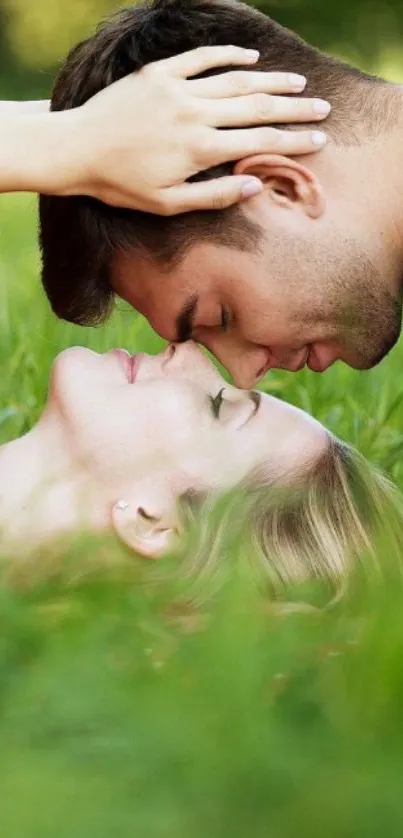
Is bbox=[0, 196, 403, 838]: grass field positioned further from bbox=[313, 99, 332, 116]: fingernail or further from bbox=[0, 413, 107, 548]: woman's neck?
bbox=[313, 99, 332, 116]: fingernail

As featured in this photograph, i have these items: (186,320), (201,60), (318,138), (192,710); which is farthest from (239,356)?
(192,710)

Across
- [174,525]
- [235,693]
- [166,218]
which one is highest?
[235,693]

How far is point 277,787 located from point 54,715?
0.80 feet

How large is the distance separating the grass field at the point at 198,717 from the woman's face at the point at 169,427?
16.5 inches

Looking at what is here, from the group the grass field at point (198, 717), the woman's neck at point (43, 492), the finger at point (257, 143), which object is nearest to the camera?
the grass field at point (198, 717)

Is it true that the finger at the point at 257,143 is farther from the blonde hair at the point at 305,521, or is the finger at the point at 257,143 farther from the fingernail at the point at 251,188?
the blonde hair at the point at 305,521

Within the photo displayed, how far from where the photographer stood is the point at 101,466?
2.11m

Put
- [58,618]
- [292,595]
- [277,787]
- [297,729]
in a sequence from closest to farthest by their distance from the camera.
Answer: [277,787] < [297,729] < [58,618] < [292,595]

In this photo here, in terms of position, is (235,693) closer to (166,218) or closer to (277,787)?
(277,787)

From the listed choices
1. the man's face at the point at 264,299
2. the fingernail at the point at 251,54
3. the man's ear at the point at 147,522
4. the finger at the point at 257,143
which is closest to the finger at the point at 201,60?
the fingernail at the point at 251,54

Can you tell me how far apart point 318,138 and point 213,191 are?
0.65ft

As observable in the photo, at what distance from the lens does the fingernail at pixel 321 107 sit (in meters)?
2.41

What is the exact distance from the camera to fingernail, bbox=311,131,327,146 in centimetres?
238

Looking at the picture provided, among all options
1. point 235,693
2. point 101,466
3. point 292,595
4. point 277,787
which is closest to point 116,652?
point 235,693
